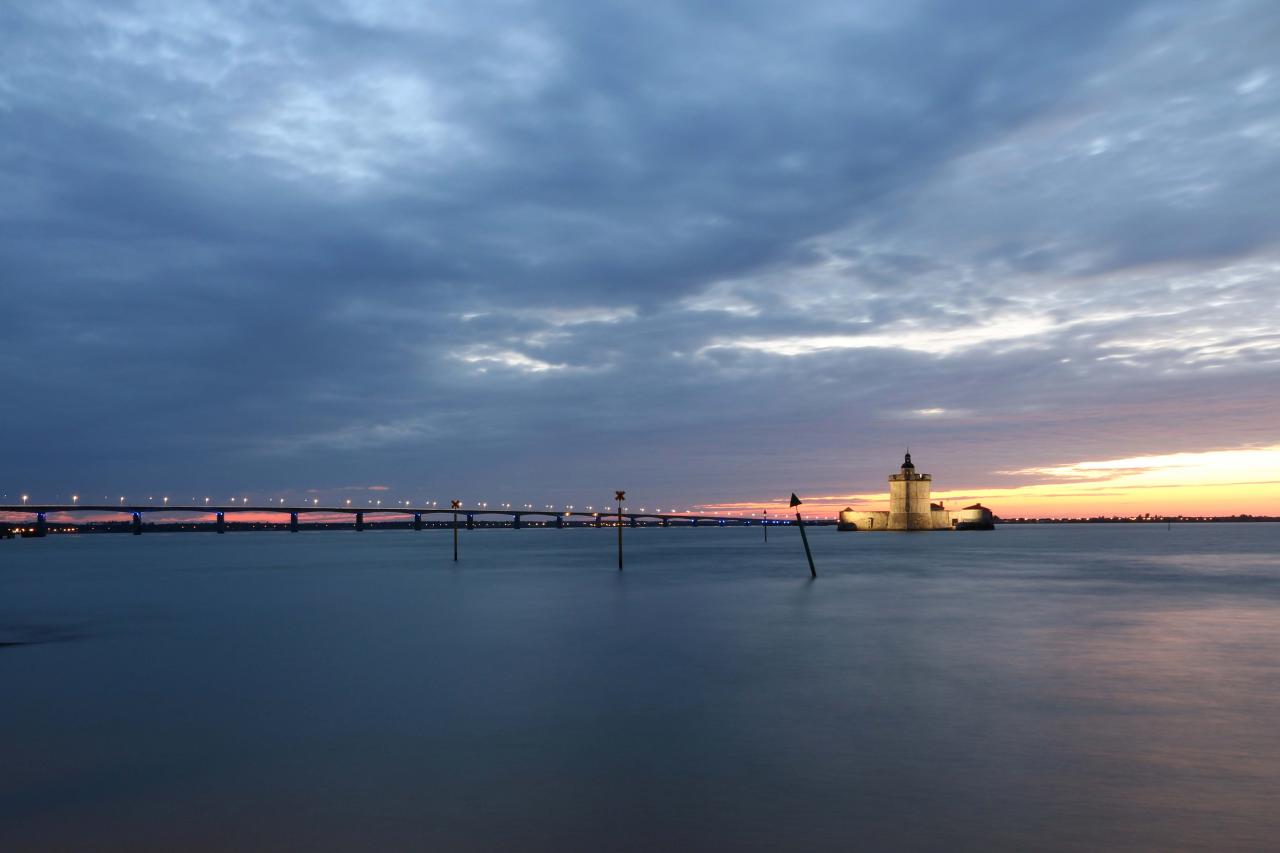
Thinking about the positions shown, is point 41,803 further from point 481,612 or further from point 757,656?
point 481,612

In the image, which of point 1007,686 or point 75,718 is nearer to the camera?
point 75,718

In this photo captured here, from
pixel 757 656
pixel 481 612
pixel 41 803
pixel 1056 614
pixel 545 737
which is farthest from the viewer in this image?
pixel 481 612

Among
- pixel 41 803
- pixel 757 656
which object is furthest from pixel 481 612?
pixel 41 803

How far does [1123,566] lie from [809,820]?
79628 millimetres

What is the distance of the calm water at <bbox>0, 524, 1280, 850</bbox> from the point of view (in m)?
11.2

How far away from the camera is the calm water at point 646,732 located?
11211mm

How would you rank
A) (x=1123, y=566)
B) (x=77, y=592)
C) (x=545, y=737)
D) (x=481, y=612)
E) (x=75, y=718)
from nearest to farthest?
(x=545, y=737) → (x=75, y=718) → (x=481, y=612) → (x=77, y=592) → (x=1123, y=566)

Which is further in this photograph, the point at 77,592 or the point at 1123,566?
the point at 1123,566

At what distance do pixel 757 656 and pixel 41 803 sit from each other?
18.0 meters

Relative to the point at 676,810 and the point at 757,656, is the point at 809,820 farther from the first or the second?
the point at 757,656

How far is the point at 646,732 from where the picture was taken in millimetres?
16406

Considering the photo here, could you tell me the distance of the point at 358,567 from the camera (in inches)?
3472

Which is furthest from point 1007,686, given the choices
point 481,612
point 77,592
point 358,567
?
point 358,567

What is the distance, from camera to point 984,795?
40.4ft
